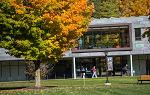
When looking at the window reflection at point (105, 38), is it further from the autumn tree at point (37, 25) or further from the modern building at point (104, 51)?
the autumn tree at point (37, 25)

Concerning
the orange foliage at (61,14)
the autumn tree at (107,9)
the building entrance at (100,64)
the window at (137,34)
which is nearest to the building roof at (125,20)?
the window at (137,34)

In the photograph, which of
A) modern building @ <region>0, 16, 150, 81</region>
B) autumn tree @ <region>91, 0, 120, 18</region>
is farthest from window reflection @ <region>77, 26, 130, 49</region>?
autumn tree @ <region>91, 0, 120, 18</region>

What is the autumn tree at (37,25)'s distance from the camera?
105 ft

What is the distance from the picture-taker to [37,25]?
32.5m

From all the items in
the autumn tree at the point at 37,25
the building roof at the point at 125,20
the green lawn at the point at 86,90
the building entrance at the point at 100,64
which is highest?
the building roof at the point at 125,20

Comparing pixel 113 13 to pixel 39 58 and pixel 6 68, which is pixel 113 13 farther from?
pixel 39 58

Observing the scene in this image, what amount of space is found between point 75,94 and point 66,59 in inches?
1805

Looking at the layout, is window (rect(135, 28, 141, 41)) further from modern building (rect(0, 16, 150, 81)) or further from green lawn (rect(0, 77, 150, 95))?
green lawn (rect(0, 77, 150, 95))

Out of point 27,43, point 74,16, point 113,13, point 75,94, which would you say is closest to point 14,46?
point 27,43

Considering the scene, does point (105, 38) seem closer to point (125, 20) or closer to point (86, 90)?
point (125, 20)

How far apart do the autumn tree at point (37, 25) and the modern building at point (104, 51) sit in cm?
2989

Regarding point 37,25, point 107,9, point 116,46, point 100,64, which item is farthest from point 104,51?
point 37,25

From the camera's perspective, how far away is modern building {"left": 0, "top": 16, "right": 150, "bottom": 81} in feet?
213

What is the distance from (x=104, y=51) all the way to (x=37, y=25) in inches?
1218
